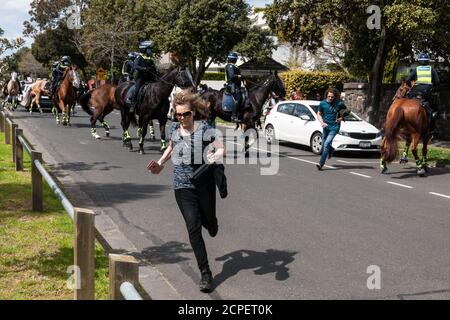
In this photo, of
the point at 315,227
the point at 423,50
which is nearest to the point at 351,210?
the point at 315,227

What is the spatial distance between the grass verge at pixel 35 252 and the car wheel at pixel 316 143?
382 inches

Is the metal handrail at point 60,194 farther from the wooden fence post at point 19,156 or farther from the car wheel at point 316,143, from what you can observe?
the car wheel at point 316,143

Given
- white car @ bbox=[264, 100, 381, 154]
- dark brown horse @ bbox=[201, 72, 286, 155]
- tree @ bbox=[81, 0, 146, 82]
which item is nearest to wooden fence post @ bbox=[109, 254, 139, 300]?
dark brown horse @ bbox=[201, 72, 286, 155]

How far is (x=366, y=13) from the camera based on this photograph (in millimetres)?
19547

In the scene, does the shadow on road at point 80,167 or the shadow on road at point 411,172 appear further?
the shadow on road at point 411,172

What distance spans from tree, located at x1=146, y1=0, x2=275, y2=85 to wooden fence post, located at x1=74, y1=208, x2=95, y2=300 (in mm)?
37268

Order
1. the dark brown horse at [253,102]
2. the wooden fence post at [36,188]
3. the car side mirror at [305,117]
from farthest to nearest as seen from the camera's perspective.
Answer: the car side mirror at [305,117], the dark brown horse at [253,102], the wooden fence post at [36,188]

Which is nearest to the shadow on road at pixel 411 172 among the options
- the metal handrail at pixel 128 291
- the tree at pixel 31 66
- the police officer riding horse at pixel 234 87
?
the police officer riding horse at pixel 234 87

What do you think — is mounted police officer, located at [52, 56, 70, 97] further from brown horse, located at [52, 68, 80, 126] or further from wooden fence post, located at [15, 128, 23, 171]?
wooden fence post, located at [15, 128, 23, 171]

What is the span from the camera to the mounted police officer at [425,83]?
1380 centimetres

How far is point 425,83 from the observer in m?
13.9
